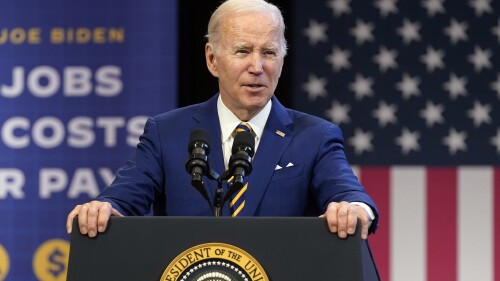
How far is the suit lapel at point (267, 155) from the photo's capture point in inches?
97.0

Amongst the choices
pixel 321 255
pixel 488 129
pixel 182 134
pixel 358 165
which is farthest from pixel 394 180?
pixel 321 255

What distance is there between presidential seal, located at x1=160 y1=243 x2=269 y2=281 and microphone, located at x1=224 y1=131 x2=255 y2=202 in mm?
133

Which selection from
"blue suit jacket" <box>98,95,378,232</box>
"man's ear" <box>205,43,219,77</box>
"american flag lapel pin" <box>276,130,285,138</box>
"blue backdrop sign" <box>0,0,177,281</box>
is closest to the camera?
"blue suit jacket" <box>98,95,378,232</box>

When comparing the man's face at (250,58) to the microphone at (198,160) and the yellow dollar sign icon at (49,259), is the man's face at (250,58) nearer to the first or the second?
the microphone at (198,160)

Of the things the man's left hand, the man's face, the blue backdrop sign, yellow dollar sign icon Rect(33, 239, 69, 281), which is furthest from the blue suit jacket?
yellow dollar sign icon Rect(33, 239, 69, 281)

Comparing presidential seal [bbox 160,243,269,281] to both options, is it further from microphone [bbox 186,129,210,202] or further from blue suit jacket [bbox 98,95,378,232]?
blue suit jacket [bbox 98,95,378,232]

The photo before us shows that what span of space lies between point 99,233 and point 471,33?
121 inches

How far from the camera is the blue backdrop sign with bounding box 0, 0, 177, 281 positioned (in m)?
4.54

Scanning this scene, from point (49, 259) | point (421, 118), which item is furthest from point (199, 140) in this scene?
point (421, 118)

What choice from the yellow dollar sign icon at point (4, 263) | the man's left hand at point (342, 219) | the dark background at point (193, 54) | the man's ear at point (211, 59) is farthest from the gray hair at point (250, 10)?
the yellow dollar sign icon at point (4, 263)

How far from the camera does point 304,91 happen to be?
15.6 ft

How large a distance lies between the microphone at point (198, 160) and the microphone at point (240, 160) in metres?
0.06

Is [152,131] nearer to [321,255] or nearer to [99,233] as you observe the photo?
[99,233]

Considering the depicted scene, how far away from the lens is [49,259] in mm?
4562
